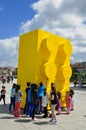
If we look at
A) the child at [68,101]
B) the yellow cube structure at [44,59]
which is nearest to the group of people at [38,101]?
the child at [68,101]

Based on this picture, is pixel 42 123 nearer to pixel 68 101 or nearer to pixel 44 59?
pixel 68 101

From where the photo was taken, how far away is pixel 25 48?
1714cm

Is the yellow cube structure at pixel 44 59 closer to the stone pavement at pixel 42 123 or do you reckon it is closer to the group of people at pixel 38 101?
the group of people at pixel 38 101

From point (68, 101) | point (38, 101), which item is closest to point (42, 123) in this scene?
point (38, 101)

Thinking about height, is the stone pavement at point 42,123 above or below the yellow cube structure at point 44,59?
below

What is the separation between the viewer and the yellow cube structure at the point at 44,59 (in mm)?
16016

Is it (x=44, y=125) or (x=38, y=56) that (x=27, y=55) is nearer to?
(x=38, y=56)

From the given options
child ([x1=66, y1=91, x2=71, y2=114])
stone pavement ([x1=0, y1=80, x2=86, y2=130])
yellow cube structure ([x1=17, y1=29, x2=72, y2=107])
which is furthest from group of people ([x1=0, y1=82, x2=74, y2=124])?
yellow cube structure ([x1=17, y1=29, x2=72, y2=107])

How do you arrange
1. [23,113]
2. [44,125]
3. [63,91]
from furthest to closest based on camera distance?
[63,91]
[23,113]
[44,125]

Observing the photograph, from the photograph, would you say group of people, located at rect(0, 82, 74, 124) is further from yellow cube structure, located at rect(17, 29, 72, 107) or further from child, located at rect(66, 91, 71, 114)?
yellow cube structure, located at rect(17, 29, 72, 107)

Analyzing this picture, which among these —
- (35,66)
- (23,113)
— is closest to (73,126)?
(23,113)

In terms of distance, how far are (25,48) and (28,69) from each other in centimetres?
132

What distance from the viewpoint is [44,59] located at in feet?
53.5

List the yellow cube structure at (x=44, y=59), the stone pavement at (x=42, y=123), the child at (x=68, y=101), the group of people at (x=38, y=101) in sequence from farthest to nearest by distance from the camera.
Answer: the yellow cube structure at (x=44, y=59), the child at (x=68, y=101), the group of people at (x=38, y=101), the stone pavement at (x=42, y=123)
